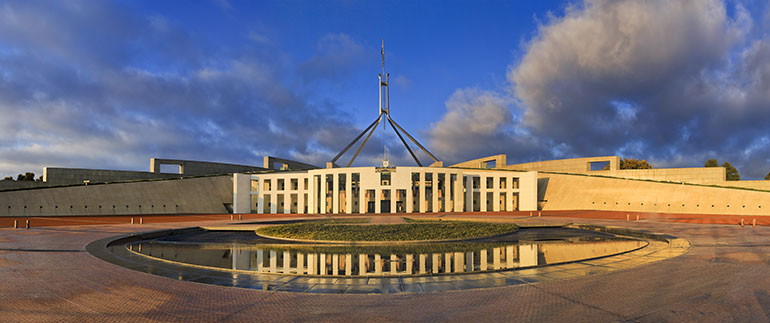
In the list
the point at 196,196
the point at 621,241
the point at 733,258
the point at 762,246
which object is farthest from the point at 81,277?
the point at 196,196

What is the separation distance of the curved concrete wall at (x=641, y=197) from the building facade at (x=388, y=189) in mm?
4999

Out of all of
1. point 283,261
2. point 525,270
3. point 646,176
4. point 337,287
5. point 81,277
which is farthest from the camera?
point 646,176

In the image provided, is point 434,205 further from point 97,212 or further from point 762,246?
point 97,212

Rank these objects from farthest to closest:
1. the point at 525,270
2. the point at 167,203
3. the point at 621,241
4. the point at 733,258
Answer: the point at 167,203 < the point at 621,241 < the point at 733,258 < the point at 525,270

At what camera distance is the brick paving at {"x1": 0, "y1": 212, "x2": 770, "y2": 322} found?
6422 mm

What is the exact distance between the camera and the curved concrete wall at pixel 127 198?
3966 centimetres

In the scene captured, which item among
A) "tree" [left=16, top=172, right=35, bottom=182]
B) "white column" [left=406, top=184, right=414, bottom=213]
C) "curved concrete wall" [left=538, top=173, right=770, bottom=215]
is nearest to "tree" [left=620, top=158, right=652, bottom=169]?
"curved concrete wall" [left=538, top=173, right=770, bottom=215]

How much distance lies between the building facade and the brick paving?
128ft

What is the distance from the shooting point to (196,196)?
170ft

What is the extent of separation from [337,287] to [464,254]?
22.5 ft

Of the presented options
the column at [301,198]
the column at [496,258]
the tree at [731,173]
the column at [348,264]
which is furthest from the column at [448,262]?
the tree at [731,173]

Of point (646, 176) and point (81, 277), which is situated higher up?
point (646, 176)

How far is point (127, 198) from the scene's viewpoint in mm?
45906

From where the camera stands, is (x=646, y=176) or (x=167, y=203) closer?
(x=167, y=203)
